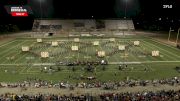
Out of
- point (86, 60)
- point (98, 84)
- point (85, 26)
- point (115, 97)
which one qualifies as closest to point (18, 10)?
point (85, 26)

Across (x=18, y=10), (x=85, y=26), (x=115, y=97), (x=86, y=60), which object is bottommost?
(x=86, y=60)

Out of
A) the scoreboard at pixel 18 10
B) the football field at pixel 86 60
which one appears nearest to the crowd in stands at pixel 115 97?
the football field at pixel 86 60

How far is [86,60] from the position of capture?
5347 cm

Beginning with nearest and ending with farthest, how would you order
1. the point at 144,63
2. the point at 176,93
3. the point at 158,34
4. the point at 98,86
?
the point at 176,93
the point at 98,86
the point at 144,63
the point at 158,34

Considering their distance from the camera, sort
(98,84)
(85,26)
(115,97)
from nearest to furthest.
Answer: (115,97)
(98,84)
(85,26)

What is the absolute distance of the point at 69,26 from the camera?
327 feet

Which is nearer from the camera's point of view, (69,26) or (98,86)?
(98,86)

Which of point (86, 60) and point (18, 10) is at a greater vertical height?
point (18, 10)

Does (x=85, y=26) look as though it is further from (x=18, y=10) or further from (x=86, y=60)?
(x=86, y=60)

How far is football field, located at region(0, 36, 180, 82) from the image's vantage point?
4438 centimetres

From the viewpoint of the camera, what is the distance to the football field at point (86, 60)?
4438 centimetres

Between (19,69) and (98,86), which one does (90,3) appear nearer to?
(19,69)

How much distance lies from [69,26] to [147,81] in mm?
62859

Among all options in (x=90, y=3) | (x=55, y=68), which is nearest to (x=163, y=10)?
(x=90, y=3)
